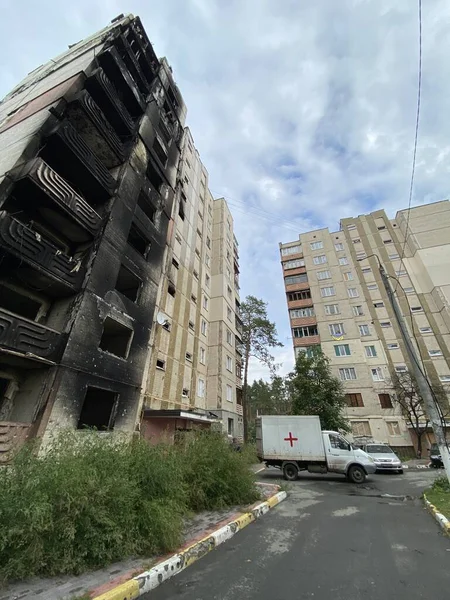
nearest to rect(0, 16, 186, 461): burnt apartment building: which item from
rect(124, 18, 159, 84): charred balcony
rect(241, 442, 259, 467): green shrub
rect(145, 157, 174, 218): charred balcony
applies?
rect(145, 157, 174, 218): charred balcony

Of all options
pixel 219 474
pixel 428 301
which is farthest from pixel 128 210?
pixel 428 301

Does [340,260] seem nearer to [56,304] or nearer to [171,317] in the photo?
[171,317]

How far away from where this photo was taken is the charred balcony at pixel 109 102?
14.0 m

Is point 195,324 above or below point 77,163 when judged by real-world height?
below

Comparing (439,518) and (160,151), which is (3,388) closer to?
(439,518)

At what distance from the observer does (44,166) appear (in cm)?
979

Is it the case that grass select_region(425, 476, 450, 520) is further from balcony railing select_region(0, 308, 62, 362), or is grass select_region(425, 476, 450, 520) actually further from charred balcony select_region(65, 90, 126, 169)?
charred balcony select_region(65, 90, 126, 169)

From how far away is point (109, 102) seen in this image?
14.8 metres

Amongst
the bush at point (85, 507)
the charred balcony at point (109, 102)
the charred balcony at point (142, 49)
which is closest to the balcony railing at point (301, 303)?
the charred balcony at point (109, 102)

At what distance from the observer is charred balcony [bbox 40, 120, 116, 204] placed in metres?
11.1

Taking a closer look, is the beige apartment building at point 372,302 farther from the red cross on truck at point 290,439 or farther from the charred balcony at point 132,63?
the charred balcony at point 132,63

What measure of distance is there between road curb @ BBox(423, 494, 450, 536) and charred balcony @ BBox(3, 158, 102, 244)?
14.0 meters

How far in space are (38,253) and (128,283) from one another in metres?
5.27

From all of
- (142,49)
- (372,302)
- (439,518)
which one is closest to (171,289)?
(439,518)
